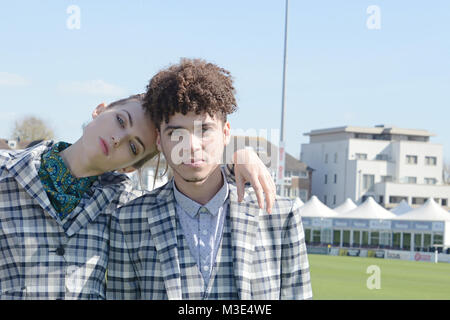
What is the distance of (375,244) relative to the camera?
53438 mm

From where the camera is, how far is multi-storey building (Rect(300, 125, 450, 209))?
287 ft

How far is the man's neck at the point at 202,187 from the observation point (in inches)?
142

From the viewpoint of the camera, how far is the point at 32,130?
71.1 metres

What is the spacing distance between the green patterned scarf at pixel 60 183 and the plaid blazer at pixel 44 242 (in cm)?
6

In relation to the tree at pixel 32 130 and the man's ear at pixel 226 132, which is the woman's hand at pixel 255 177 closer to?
the man's ear at pixel 226 132

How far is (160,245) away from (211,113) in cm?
69

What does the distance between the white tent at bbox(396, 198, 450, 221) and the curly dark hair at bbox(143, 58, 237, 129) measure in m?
45.5

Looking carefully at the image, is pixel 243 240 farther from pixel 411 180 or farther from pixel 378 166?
pixel 411 180

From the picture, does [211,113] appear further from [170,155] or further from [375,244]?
[375,244]

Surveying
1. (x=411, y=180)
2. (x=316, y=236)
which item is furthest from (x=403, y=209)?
(x=411, y=180)

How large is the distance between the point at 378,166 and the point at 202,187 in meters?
87.2

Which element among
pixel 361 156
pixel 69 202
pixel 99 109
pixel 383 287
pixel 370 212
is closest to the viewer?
pixel 69 202

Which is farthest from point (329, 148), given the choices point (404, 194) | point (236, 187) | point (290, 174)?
point (236, 187)

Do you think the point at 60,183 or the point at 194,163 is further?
the point at 60,183
